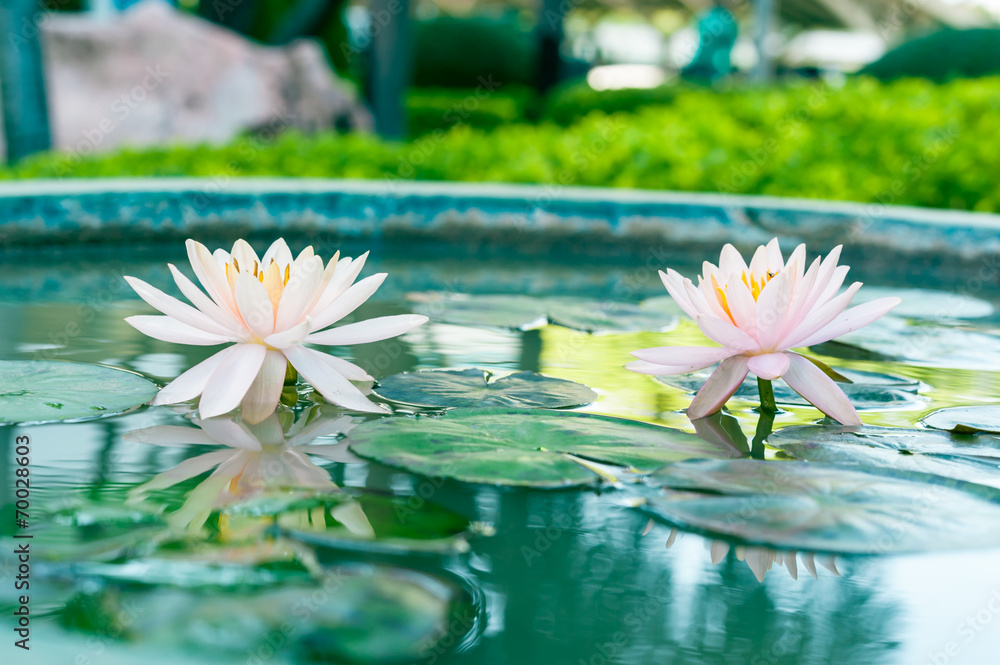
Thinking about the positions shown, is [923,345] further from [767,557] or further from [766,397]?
[767,557]

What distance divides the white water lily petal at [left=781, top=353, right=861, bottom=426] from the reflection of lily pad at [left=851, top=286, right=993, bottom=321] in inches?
39.3

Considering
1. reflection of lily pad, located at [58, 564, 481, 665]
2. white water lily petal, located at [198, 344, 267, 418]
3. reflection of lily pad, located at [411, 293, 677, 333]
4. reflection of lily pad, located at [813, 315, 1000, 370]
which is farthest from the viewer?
reflection of lily pad, located at [411, 293, 677, 333]

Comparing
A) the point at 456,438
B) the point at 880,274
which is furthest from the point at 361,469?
the point at 880,274

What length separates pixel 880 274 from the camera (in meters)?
3.07

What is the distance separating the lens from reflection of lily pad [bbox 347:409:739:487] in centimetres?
117

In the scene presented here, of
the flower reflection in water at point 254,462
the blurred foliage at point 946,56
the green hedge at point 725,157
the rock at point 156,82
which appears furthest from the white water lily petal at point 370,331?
the blurred foliage at point 946,56

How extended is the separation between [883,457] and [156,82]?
7159 mm

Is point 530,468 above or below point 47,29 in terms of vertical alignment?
below

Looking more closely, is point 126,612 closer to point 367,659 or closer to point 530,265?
point 367,659

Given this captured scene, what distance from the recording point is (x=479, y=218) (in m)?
3.37

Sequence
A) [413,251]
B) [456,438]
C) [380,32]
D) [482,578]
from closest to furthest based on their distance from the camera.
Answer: [482,578]
[456,438]
[413,251]
[380,32]

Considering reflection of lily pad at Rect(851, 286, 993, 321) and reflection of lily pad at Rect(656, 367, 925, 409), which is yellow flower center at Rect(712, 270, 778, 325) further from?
reflection of lily pad at Rect(851, 286, 993, 321)

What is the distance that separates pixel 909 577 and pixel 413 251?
2.46 meters

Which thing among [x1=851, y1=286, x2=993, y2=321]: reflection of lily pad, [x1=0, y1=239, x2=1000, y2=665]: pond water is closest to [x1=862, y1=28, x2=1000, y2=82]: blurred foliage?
[x1=851, y1=286, x2=993, y2=321]: reflection of lily pad
